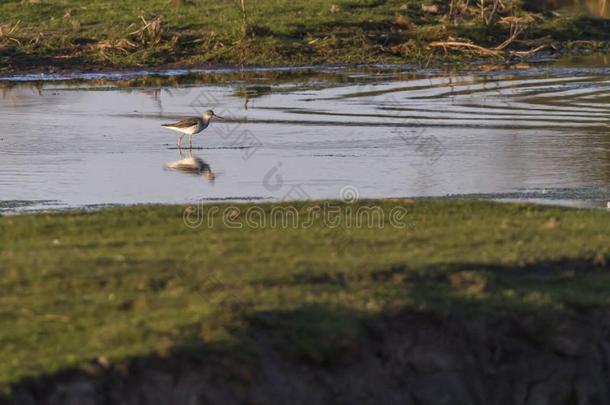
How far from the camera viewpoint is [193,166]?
18.1 metres

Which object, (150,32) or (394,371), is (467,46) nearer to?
(150,32)

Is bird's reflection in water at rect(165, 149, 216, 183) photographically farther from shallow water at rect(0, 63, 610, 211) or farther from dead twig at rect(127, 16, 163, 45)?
dead twig at rect(127, 16, 163, 45)

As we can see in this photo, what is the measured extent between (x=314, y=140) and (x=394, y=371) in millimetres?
12094

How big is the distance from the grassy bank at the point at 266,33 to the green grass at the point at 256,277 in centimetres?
2229

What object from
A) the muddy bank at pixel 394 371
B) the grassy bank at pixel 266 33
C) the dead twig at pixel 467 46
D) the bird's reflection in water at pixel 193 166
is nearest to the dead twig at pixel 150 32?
the grassy bank at pixel 266 33

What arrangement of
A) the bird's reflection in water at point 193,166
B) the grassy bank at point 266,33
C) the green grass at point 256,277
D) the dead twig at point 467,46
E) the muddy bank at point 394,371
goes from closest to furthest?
the muddy bank at point 394,371
the green grass at point 256,277
the bird's reflection in water at point 193,166
the grassy bank at point 266,33
the dead twig at point 467,46

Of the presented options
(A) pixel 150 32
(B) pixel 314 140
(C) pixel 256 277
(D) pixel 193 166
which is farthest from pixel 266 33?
(C) pixel 256 277

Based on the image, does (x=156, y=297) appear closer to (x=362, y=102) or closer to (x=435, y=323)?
(x=435, y=323)

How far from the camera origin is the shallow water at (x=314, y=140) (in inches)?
634

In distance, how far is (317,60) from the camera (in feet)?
113

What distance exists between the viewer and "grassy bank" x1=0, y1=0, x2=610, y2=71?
111 feet

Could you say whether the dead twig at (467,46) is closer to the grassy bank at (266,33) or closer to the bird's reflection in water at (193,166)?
the grassy bank at (266,33)

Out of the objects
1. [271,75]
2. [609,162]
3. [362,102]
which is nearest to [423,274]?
[609,162]

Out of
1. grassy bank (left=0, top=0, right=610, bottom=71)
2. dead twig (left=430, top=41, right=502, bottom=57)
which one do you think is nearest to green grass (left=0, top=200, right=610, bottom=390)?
grassy bank (left=0, top=0, right=610, bottom=71)
